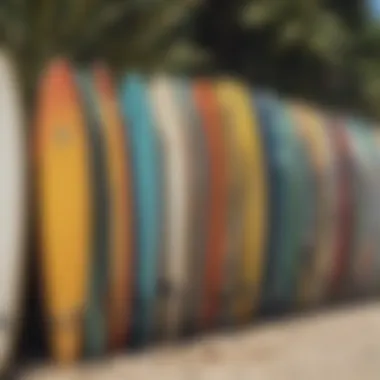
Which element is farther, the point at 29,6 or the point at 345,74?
the point at 345,74

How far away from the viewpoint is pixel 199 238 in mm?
1140

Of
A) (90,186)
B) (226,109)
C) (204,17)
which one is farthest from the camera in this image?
(204,17)

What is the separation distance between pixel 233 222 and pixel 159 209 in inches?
4.4

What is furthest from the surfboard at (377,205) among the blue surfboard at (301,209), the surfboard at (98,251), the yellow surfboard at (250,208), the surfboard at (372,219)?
the surfboard at (98,251)

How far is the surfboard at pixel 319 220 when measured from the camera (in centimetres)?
129

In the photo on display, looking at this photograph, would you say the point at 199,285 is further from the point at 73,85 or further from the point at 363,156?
the point at 363,156

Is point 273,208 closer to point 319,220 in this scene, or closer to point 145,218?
point 319,220


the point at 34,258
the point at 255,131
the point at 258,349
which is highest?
the point at 255,131

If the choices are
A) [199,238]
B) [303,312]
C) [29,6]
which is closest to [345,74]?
[29,6]

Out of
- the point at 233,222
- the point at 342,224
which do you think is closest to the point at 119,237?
the point at 233,222

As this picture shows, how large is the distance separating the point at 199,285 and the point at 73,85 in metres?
0.28

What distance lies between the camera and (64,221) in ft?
3.45

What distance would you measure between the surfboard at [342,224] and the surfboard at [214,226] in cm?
23

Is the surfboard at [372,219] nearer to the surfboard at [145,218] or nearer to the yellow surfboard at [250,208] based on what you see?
the yellow surfboard at [250,208]
